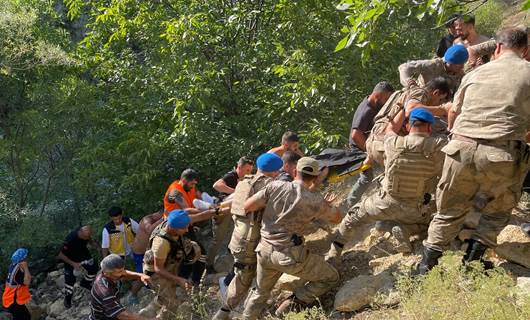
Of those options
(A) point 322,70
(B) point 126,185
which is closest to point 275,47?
(A) point 322,70

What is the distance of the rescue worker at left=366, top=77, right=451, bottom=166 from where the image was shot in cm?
560

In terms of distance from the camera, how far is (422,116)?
5.19 metres

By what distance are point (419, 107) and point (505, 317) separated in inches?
98.8

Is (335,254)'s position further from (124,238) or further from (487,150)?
(124,238)

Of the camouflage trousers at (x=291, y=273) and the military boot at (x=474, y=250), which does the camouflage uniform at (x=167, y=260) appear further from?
the military boot at (x=474, y=250)

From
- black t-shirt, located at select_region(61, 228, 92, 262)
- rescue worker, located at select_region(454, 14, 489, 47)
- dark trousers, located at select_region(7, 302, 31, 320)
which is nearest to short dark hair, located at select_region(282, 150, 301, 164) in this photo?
rescue worker, located at select_region(454, 14, 489, 47)

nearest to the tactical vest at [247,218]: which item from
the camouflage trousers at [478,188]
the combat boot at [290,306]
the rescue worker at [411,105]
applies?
the combat boot at [290,306]

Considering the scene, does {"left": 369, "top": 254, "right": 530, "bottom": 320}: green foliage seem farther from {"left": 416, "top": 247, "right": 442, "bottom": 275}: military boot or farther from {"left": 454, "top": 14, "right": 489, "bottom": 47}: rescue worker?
{"left": 454, "top": 14, "right": 489, "bottom": 47}: rescue worker

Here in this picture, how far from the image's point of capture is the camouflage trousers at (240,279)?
5832mm

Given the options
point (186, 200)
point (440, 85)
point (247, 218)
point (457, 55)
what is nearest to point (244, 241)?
point (247, 218)

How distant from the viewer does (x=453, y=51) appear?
6047mm

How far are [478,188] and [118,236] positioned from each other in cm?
520

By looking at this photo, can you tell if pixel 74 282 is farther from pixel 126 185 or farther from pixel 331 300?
pixel 331 300

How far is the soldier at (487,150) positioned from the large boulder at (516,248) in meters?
0.59
